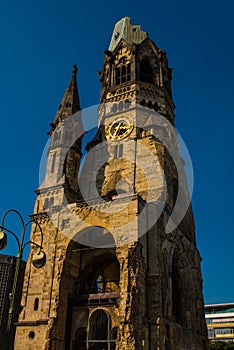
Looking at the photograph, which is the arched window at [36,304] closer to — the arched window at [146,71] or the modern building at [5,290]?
the modern building at [5,290]

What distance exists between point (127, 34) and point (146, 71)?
Result: 5667 millimetres

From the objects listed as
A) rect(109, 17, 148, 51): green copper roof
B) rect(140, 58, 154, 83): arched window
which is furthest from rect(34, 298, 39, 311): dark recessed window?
rect(109, 17, 148, 51): green copper roof

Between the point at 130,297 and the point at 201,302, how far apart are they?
11.7 meters

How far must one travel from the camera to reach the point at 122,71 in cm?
3897

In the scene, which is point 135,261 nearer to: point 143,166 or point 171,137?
point 143,166

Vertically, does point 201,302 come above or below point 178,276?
below

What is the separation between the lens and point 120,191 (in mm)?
30938

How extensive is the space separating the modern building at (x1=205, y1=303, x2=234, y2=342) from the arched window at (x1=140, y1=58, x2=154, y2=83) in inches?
2425

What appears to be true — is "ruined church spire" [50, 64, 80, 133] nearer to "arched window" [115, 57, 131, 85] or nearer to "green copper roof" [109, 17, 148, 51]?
"arched window" [115, 57, 131, 85]

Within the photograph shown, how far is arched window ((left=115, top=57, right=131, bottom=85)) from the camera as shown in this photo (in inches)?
1506

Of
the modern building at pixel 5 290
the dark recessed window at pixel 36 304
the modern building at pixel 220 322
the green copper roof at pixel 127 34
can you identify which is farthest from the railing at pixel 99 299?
the modern building at pixel 220 322

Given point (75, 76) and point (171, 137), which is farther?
point (75, 76)

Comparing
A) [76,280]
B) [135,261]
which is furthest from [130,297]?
[76,280]

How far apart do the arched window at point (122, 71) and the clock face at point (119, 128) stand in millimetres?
5537
